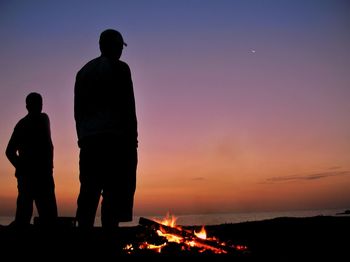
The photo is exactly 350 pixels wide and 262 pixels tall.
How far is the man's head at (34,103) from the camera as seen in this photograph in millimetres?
7246

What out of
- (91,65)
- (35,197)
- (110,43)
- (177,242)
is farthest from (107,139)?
(35,197)

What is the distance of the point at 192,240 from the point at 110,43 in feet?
11.8

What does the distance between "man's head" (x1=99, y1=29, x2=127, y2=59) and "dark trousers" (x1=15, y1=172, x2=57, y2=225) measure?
3506 millimetres

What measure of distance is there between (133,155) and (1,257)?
247cm

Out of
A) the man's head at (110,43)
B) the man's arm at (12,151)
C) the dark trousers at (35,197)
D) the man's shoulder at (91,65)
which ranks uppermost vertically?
the man's head at (110,43)

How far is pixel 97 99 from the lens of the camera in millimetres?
4875

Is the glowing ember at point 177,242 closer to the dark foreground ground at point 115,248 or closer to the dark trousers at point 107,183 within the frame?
the dark foreground ground at point 115,248

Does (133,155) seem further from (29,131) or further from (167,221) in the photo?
(29,131)

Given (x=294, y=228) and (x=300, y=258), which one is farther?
(x=294, y=228)

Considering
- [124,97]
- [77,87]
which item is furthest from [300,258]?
[77,87]

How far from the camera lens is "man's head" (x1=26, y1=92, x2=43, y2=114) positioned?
7.25 metres

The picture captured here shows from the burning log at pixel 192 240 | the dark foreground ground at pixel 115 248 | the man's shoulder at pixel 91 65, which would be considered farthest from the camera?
the burning log at pixel 192 240

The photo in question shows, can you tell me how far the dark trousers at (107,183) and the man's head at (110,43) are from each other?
1.39 m

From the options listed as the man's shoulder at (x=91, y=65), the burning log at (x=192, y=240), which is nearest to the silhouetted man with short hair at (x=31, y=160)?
the burning log at (x=192, y=240)
